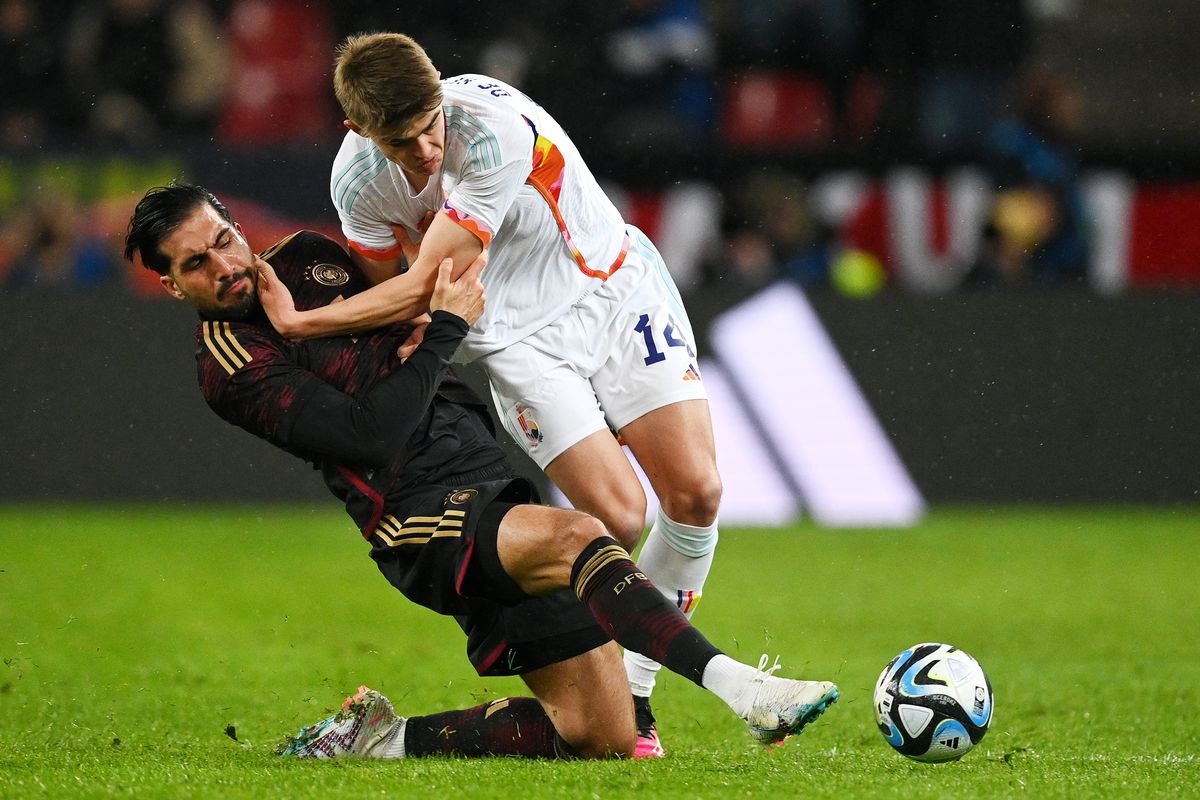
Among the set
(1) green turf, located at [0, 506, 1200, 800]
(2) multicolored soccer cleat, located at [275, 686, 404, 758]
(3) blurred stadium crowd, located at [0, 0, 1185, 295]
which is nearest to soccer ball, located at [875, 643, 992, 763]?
(1) green turf, located at [0, 506, 1200, 800]

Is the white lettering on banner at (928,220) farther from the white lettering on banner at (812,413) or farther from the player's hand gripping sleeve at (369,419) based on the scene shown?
the player's hand gripping sleeve at (369,419)

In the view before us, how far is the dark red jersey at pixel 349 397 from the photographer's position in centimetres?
408

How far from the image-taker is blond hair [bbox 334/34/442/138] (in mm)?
4355

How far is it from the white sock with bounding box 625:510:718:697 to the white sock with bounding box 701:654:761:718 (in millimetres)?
1110

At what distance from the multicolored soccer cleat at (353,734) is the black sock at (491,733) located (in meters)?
0.08

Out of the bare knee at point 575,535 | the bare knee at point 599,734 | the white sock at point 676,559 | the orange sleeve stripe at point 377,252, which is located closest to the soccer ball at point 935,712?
the bare knee at point 599,734

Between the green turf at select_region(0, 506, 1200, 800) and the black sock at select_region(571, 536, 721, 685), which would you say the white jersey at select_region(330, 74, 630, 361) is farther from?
the green turf at select_region(0, 506, 1200, 800)

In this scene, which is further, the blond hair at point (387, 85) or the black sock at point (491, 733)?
the black sock at point (491, 733)

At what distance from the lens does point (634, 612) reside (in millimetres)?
3865

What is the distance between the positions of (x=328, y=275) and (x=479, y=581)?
3.44 ft

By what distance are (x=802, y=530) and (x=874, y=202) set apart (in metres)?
2.83

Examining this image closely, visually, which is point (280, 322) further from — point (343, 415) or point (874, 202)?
point (874, 202)

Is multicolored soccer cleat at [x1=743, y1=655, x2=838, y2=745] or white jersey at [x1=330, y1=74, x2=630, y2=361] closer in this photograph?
multicolored soccer cleat at [x1=743, y1=655, x2=838, y2=745]

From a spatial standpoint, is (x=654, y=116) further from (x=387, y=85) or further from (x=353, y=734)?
(x=353, y=734)
